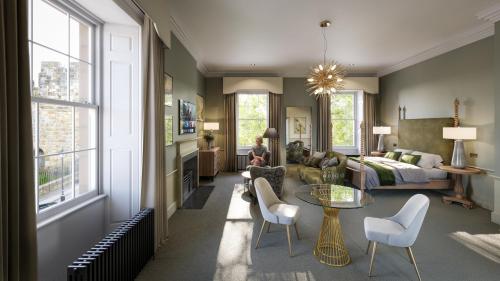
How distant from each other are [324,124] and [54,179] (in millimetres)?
7365

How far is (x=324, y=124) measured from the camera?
8109 mm

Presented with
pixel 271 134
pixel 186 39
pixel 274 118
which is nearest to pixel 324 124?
pixel 274 118

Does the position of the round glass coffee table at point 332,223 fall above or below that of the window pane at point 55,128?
below

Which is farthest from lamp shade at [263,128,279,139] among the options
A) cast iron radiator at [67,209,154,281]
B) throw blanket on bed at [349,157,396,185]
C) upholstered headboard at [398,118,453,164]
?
cast iron radiator at [67,209,154,281]

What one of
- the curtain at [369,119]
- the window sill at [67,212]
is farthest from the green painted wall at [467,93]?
the window sill at [67,212]

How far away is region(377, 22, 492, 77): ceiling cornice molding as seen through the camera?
178 inches

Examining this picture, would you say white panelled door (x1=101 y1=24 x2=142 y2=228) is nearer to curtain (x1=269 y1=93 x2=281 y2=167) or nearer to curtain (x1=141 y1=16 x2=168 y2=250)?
curtain (x1=141 y1=16 x2=168 y2=250)

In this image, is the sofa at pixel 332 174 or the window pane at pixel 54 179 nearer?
the window pane at pixel 54 179

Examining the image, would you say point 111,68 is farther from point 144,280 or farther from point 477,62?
point 477,62

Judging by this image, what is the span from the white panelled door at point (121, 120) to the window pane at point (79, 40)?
17 centimetres

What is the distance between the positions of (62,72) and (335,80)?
423 cm

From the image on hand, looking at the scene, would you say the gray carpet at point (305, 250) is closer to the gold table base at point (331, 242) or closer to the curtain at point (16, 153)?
the gold table base at point (331, 242)

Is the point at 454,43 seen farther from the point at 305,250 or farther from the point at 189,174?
the point at 189,174

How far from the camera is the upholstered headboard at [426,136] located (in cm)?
541
